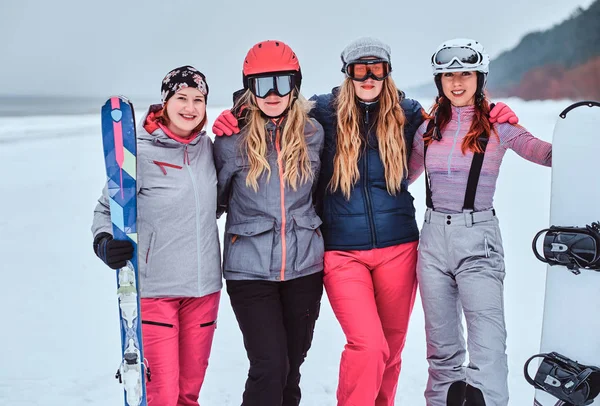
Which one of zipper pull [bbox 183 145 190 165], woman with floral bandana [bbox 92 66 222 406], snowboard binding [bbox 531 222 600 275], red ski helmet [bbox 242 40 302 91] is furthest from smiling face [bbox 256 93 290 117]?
snowboard binding [bbox 531 222 600 275]

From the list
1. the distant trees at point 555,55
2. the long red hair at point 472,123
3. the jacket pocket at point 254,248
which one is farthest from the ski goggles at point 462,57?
the distant trees at point 555,55

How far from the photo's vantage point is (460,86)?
2.34 metres

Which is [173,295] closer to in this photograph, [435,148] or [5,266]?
[435,148]

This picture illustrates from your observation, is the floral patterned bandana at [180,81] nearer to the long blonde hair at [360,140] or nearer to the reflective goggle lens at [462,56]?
the long blonde hair at [360,140]

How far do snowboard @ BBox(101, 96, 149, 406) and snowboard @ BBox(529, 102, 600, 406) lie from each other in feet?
5.09

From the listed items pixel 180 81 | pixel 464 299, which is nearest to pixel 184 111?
pixel 180 81

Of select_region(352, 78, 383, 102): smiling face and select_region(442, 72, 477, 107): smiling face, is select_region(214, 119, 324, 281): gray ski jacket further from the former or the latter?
select_region(442, 72, 477, 107): smiling face

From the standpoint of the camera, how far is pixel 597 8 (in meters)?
19.0

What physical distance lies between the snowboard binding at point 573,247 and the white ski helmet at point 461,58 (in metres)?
0.71

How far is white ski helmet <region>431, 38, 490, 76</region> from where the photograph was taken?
231 cm

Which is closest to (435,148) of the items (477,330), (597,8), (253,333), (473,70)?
(473,70)

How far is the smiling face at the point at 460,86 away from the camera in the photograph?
233 centimetres

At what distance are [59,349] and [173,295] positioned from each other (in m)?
2.03

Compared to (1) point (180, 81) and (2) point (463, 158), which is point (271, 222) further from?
(2) point (463, 158)
